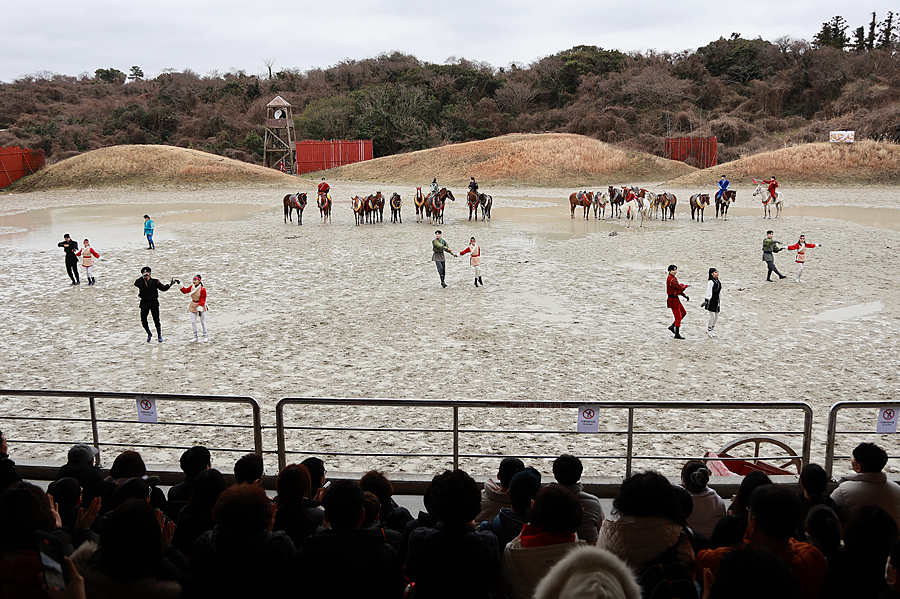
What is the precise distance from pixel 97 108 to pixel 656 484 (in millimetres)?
94229

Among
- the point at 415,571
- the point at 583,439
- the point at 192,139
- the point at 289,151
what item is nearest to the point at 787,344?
the point at 583,439

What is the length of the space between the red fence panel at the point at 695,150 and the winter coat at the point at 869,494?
194 ft

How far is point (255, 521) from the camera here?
3.06 m

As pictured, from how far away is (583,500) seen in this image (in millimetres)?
3848

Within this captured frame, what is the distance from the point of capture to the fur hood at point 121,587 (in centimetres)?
282

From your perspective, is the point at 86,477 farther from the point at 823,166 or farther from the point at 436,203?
the point at 823,166

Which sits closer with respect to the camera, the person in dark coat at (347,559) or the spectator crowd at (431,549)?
the spectator crowd at (431,549)

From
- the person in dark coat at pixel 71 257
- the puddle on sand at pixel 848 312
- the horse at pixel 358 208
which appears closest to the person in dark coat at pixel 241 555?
the puddle on sand at pixel 848 312

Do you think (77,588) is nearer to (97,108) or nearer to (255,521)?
(255,521)

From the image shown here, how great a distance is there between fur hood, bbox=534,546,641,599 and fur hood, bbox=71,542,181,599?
169 centimetres

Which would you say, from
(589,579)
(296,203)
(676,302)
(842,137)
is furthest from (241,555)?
(842,137)

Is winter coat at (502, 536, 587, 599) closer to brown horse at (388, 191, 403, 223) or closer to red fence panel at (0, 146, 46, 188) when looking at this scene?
brown horse at (388, 191, 403, 223)

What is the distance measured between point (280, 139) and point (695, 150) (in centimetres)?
3841

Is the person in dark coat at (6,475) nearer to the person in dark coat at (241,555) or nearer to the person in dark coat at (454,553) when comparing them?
the person in dark coat at (241,555)
